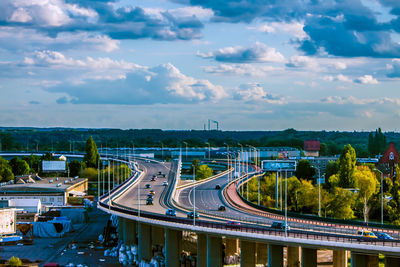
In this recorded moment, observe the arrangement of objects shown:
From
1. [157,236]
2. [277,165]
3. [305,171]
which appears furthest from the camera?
[305,171]

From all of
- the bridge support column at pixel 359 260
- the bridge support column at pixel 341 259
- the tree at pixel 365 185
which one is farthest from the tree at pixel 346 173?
the bridge support column at pixel 359 260

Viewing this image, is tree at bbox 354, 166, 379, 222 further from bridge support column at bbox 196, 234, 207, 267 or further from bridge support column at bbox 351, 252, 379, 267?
bridge support column at bbox 351, 252, 379, 267

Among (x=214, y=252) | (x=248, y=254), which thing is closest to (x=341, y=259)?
(x=248, y=254)

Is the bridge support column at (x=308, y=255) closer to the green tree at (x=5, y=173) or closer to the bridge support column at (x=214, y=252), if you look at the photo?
the bridge support column at (x=214, y=252)

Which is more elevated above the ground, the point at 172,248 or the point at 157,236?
the point at 172,248

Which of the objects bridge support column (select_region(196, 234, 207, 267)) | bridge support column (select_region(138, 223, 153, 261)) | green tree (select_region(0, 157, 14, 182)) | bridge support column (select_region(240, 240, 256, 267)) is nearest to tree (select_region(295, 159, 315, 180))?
green tree (select_region(0, 157, 14, 182))

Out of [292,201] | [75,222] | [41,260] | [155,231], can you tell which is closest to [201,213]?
[155,231]

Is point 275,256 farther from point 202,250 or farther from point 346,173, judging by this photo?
point 346,173
